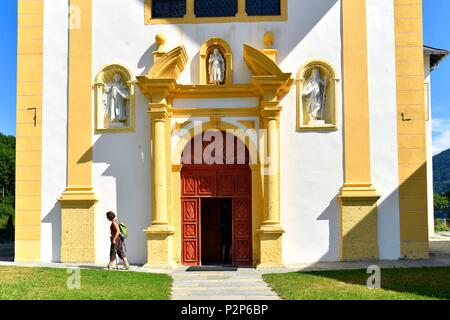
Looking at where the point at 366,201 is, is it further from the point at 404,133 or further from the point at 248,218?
the point at 248,218

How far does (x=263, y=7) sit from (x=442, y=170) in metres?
126

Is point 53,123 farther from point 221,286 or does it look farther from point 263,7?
point 221,286

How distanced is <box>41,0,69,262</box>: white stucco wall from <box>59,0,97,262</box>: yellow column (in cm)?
20

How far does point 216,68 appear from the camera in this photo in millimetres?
16609

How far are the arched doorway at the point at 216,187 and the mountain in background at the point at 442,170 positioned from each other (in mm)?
108524

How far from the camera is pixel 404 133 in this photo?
1633cm

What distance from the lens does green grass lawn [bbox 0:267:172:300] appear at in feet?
32.6

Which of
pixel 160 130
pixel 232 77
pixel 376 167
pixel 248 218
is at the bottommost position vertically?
pixel 248 218

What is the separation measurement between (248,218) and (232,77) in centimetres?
384

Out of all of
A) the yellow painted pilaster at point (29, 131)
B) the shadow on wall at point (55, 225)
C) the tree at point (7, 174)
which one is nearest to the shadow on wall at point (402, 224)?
the shadow on wall at point (55, 225)
